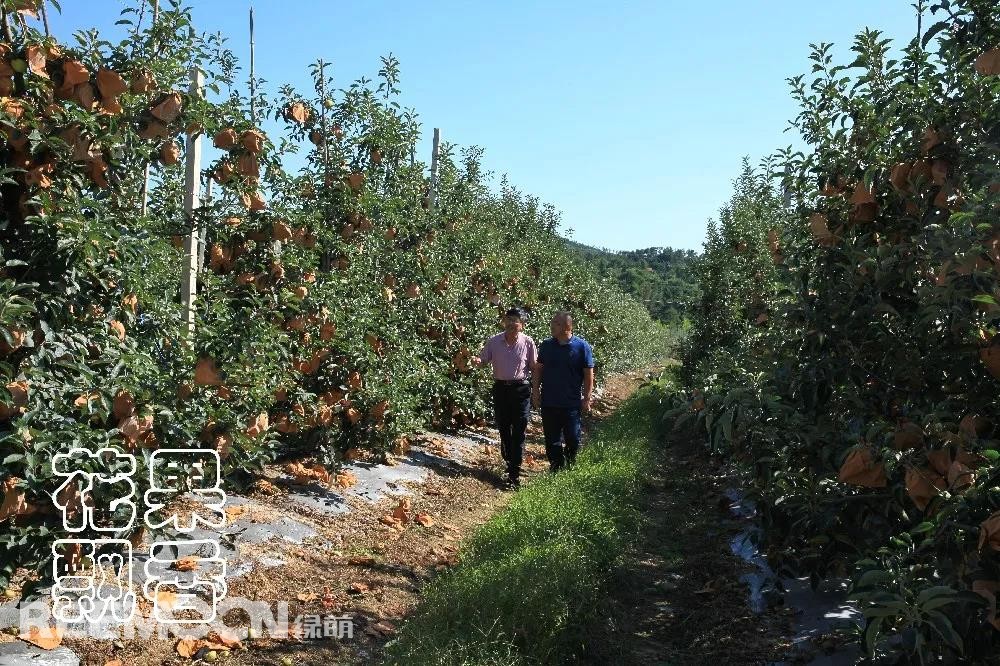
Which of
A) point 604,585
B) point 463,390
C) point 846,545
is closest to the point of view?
point 846,545

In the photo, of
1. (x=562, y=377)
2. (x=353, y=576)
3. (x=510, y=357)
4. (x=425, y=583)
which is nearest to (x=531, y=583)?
(x=425, y=583)

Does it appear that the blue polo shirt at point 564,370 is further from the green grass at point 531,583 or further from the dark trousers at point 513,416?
the green grass at point 531,583

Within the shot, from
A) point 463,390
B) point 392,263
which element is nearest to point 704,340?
point 463,390

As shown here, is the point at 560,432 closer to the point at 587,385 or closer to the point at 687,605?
the point at 587,385

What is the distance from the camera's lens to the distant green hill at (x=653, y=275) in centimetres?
5641

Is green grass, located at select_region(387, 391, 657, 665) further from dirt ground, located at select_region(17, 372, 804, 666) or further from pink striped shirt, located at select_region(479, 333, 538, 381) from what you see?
pink striped shirt, located at select_region(479, 333, 538, 381)

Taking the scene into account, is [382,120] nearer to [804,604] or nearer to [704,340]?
[804,604]

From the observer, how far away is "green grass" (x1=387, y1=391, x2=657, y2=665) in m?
3.36

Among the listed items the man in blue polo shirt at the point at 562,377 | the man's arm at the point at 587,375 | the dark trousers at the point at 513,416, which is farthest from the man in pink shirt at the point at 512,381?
the man's arm at the point at 587,375

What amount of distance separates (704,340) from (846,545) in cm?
938

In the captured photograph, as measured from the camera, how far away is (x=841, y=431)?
9.36ft

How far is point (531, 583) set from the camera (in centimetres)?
386

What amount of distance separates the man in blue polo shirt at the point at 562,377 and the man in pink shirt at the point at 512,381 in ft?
0.50

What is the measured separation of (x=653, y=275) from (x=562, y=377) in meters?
70.2
